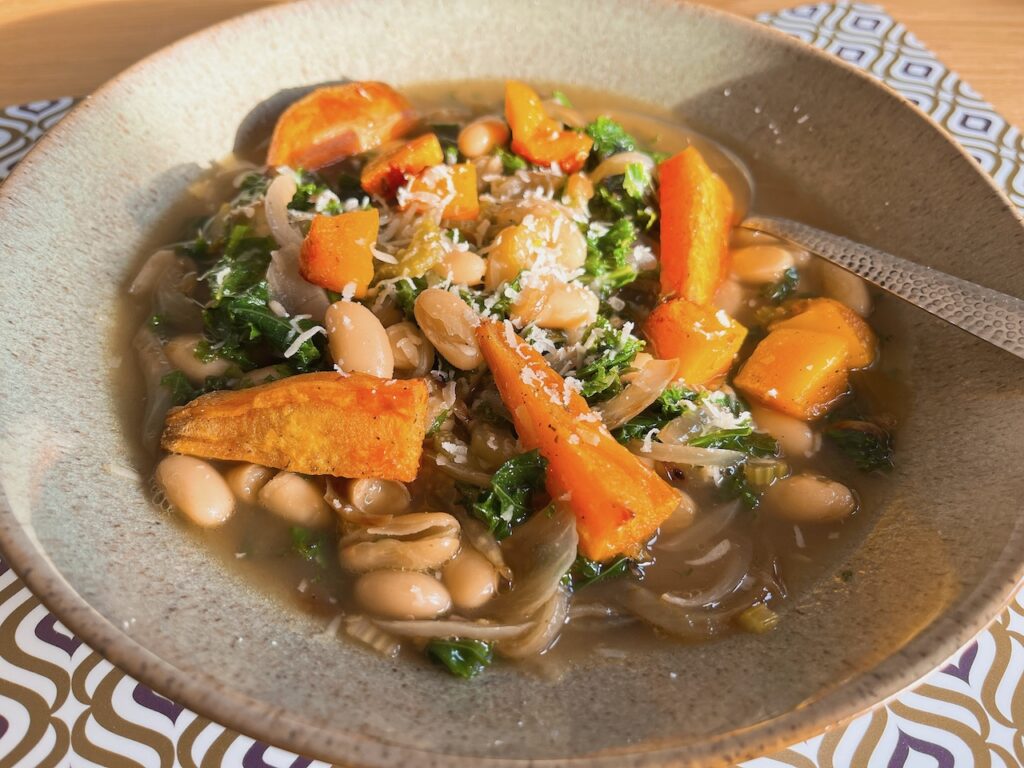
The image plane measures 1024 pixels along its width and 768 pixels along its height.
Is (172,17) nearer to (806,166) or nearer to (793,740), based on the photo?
(806,166)

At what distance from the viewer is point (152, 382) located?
2273 mm

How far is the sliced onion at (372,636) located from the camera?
181 cm

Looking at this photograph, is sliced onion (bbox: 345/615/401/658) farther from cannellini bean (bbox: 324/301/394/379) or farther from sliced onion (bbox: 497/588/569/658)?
cannellini bean (bbox: 324/301/394/379)

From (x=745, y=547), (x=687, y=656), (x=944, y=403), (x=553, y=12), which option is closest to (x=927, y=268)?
(x=944, y=403)

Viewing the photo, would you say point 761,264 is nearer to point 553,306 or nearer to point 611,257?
point 611,257

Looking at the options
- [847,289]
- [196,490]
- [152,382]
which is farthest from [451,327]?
[847,289]

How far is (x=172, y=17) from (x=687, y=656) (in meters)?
3.44

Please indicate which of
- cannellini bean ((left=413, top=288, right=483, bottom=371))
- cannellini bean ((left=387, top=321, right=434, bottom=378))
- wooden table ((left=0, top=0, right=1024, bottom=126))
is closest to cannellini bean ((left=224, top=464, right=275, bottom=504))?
cannellini bean ((left=387, top=321, right=434, bottom=378))

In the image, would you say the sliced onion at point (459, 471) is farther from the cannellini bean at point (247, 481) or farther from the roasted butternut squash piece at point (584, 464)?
the cannellini bean at point (247, 481)

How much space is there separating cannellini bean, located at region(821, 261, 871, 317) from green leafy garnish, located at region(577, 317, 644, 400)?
0.79 metres

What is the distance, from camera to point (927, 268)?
7.88ft

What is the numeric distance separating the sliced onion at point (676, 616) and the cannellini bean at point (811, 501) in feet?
1.13

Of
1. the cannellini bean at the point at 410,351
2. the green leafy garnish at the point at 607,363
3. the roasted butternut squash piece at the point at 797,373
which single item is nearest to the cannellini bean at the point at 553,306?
the green leafy garnish at the point at 607,363

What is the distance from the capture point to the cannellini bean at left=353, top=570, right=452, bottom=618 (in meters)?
1.87
